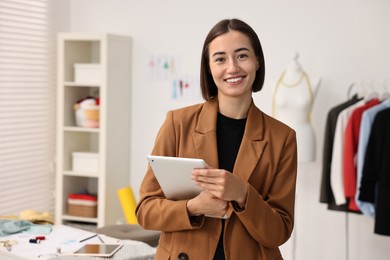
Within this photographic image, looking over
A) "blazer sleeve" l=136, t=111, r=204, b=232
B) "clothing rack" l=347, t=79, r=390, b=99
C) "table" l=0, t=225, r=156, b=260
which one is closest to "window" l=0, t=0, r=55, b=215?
"table" l=0, t=225, r=156, b=260

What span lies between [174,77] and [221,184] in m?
3.50

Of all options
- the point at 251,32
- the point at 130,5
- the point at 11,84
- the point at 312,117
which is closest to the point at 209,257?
the point at 251,32

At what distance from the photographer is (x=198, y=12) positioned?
4.98 metres

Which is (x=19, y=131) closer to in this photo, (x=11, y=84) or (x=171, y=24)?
(x=11, y=84)

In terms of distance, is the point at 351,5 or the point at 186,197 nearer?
the point at 186,197

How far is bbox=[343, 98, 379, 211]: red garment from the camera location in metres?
Result: 4.05

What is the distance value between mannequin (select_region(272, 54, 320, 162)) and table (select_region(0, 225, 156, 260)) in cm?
171

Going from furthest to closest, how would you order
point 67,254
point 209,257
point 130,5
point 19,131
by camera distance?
point 130,5, point 19,131, point 67,254, point 209,257

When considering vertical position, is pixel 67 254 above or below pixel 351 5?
below

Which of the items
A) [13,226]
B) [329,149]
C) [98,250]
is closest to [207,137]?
[98,250]

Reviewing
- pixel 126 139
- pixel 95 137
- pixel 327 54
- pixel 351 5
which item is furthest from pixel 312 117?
pixel 95 137

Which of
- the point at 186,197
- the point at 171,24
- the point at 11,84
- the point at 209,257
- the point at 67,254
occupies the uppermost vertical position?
the point at 171,24

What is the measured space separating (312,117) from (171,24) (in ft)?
4.80

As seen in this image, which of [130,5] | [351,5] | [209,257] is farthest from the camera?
[130,5]
